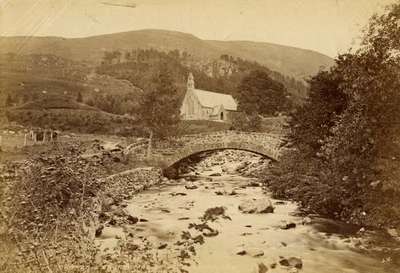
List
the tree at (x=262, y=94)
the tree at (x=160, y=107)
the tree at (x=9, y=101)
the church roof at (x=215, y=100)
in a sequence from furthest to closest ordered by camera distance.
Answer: the church roof at (x=215, y=100)
the tree at (x=160, y=107)
the tree at (x=262, y=94)
the tree at (x=9, y=101)

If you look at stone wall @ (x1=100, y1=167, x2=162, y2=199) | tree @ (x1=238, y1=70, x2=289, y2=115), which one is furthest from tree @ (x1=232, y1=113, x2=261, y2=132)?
stone wall @ (x1=100, y1=167, x2=162, y2=199)

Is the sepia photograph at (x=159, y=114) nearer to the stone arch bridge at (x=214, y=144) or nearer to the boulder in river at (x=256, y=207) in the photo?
the boulder in river at (x=256, y=207)

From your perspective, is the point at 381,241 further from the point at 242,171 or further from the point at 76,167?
the point at 242,171

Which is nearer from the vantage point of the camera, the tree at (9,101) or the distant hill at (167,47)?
the tree at (9,101)

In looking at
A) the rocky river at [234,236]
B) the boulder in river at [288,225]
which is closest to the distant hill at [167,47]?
the rocky river at [234,236]

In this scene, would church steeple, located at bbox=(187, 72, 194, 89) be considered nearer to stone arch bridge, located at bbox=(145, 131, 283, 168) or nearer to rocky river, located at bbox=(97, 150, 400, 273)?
rocky river, located at bbox=(97, 150, 400, 273)

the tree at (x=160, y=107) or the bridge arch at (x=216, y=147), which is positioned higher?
the tree at (x=160, y=107)
